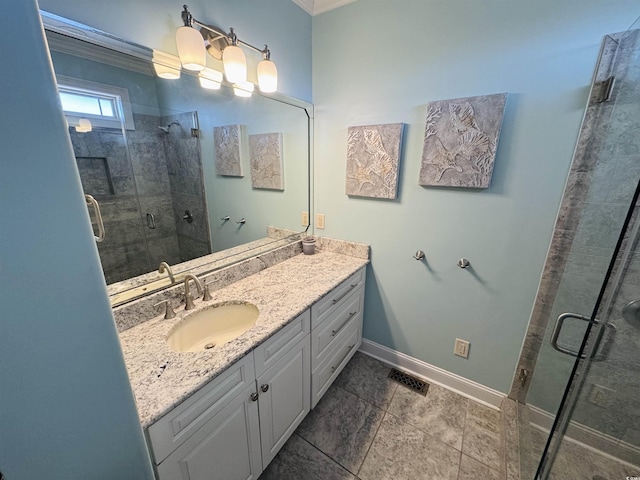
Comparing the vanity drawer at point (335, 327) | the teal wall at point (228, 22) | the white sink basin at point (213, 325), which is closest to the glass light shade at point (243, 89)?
the teal wall at point (228, 22)

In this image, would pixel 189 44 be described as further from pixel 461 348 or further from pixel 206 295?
pixel 461 348

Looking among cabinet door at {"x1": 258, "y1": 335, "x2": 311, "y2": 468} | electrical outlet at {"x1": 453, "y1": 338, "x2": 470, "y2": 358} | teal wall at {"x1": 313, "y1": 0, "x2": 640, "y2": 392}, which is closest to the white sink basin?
cabinet door at {"x1": 258, "y1": 335, "x2": 311, "y2": 468}

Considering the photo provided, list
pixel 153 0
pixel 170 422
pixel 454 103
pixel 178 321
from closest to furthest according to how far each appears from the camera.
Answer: pixel 170 422 < pixel 153 0 < pixel 178 321 < pixel 454 103

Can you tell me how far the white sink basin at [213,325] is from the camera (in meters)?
1.17

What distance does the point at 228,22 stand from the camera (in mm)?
1298

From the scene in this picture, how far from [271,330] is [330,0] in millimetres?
1986

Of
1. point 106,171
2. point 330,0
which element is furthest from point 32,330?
point 330,0

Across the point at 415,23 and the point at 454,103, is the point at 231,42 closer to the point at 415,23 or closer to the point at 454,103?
the point at 415,23

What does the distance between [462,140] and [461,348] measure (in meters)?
1.33

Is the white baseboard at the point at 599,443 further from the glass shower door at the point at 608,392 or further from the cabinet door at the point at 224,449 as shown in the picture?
the cabinet door at the point at 224,449

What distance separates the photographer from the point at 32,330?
382 mm

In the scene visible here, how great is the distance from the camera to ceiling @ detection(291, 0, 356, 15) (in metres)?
1.59

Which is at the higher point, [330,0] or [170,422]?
[330,0]

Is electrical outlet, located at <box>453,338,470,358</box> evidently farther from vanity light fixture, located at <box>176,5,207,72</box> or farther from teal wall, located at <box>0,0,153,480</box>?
A: vanity light fixture, located at <box>176,5,207,72</box>
